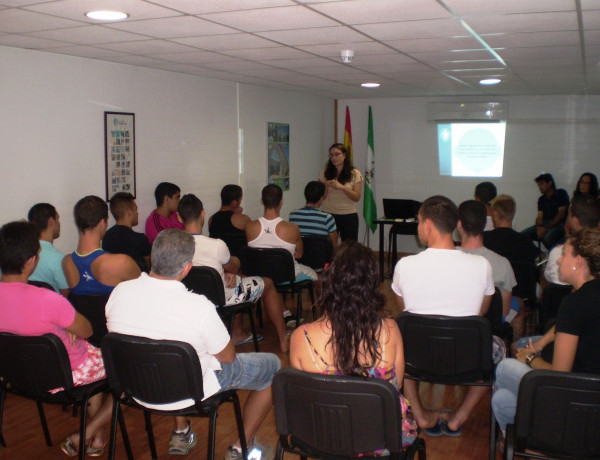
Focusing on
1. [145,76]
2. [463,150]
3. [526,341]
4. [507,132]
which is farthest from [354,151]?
[526,341]

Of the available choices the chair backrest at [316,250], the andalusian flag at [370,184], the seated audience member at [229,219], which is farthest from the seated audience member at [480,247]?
the andalusian flag at [370,184]

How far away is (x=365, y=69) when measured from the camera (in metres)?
5.53

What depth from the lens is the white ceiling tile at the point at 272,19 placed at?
10.2 ft

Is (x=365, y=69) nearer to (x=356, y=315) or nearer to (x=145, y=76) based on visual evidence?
(x=145, y=76)

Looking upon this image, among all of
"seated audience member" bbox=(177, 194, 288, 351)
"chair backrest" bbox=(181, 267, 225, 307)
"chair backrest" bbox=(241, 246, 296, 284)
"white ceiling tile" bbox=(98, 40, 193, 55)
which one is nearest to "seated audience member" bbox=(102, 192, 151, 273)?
"seated audience member" bbox=(177, 194, 288, 351)

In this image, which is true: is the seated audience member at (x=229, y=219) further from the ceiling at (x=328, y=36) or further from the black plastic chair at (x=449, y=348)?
the black plastic chair at (x=449, y=348)

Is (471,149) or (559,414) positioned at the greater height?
(471,149)

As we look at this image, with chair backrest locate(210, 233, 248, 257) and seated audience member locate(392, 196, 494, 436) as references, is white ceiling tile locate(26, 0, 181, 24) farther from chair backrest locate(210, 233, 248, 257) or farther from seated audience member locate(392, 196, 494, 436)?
chair backrest locate(210, 233, 248, 257)

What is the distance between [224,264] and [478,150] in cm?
552

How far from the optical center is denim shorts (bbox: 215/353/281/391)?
2.68m

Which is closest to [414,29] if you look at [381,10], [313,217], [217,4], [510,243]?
[381,10]

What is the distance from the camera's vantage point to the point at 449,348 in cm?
284

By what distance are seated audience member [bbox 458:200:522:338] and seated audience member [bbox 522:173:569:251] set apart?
4159 millimetres

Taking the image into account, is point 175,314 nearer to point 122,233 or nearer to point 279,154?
point 122,233
